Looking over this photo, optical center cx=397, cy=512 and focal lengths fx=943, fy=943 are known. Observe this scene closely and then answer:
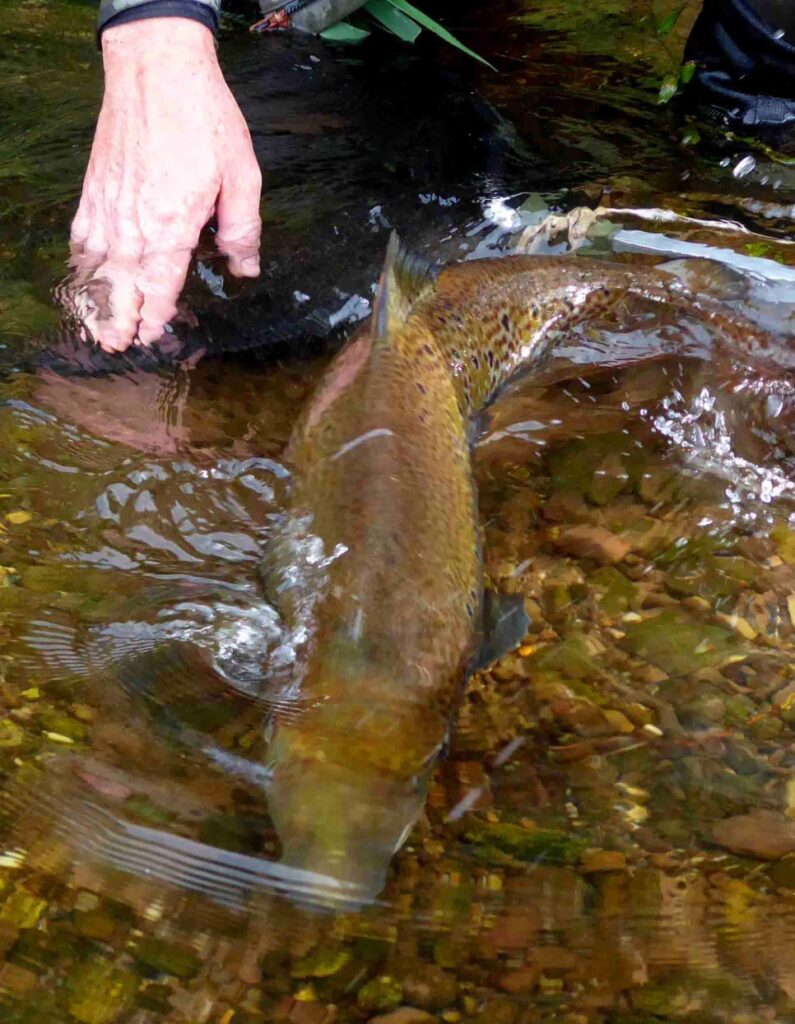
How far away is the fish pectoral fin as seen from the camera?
2.51m

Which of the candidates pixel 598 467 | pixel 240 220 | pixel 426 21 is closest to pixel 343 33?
pixel 426 21

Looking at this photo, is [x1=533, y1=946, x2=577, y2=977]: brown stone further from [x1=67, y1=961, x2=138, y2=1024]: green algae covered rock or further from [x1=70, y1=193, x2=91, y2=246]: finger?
[x1=70, y1=193, x2=91, y2=246]: finger

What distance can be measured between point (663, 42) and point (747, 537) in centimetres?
449

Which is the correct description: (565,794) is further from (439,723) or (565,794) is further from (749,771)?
(749,771)

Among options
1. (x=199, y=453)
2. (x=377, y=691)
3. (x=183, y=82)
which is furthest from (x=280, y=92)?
(x=377, y=691)

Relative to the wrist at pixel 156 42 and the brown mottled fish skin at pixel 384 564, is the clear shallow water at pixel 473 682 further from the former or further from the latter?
the wrist at pixel 156 42

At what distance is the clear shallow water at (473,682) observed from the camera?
187 centimetres

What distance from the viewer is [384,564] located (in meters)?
2.38

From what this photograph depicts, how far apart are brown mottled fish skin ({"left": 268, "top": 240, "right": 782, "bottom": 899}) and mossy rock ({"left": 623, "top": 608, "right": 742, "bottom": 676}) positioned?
1.64 ft

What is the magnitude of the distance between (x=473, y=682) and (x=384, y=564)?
41 centimetres

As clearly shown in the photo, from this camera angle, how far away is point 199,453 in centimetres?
310

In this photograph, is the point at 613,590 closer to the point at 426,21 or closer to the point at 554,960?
the point at 554,960

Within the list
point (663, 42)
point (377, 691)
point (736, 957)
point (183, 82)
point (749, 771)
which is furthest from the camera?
point (663, 42)

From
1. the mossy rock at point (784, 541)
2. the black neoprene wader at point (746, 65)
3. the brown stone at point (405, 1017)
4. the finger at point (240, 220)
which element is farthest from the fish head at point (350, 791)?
the black neoprene wader at point (746, 65)
